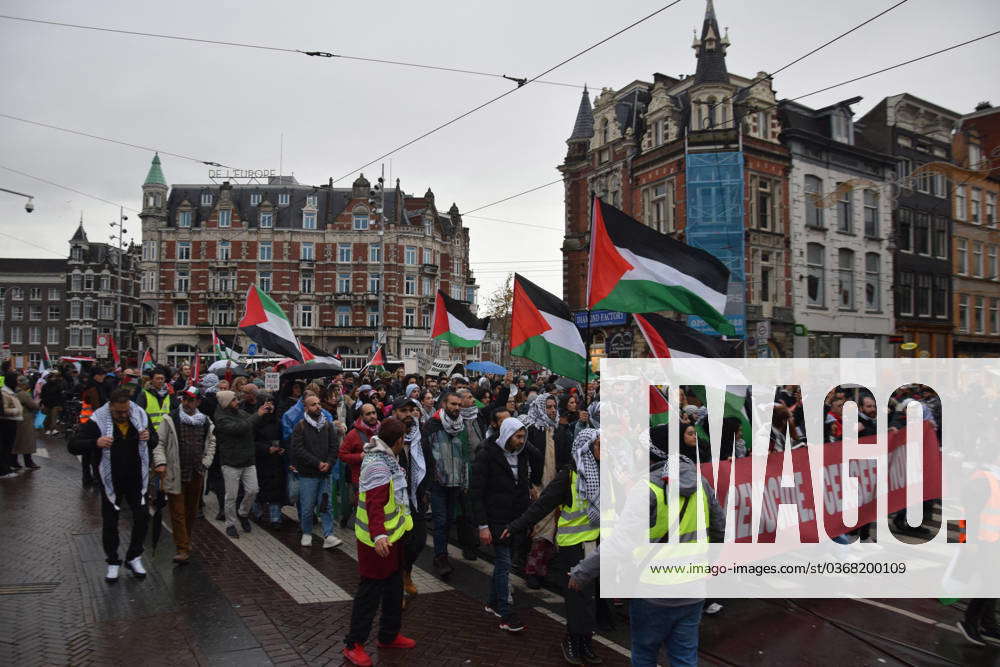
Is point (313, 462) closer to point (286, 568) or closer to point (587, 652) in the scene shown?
point (286, 568)

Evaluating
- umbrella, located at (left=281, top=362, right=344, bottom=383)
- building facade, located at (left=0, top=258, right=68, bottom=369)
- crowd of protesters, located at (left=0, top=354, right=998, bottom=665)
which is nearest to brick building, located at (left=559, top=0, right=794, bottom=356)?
crowd of protesters, located at (left=0, top=354, right=998, bottom=665)

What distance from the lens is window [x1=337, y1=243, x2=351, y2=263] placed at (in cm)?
5962

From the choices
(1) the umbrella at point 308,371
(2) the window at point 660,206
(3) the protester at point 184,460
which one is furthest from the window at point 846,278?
(3) the protester at point 184,460

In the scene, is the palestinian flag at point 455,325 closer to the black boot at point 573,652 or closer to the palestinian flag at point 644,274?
the palestinian flag at point 644,274

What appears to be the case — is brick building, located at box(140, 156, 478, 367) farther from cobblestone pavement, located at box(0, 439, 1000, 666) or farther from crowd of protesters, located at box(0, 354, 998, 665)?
cobblestone pavement, located at box(0, 439, 1000, 666)

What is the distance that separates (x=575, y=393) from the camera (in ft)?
30.8

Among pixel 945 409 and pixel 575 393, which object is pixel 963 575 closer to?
pixel 575 393

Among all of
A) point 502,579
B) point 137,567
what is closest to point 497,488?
point 502,579

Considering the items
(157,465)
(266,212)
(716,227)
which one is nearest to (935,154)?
(716,227)

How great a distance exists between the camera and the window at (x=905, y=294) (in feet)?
112

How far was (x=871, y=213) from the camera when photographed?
33.3 metres

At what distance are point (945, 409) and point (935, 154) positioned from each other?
31.8 meters

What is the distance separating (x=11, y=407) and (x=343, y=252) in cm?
4842

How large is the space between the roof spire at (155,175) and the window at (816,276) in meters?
55.0
